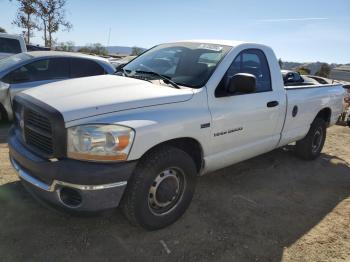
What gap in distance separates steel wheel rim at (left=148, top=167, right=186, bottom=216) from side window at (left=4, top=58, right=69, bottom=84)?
453cm

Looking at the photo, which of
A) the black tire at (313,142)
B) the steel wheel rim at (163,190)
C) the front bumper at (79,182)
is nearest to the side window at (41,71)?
the front bumper at (79,182)

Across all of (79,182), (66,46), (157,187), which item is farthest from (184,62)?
(66,46)

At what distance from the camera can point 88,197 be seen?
2.72m

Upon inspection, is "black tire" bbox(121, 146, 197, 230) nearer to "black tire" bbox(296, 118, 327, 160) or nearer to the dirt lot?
the dirt lot

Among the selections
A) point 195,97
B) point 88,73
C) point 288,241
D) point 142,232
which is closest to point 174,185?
point 142,232

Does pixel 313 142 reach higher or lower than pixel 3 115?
higher

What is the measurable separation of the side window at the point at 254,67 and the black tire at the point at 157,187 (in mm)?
1080

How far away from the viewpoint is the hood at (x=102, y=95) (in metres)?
2.78

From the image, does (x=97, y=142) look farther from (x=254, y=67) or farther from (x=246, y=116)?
(x=254, y=67)

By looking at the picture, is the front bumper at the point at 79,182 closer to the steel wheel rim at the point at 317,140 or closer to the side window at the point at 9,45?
the steel wheel rim at the point at 317,140

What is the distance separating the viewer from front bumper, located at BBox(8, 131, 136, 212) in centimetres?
266

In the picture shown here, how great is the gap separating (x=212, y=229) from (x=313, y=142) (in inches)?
130

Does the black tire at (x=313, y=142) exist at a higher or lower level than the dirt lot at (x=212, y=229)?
higher

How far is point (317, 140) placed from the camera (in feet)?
19.9
